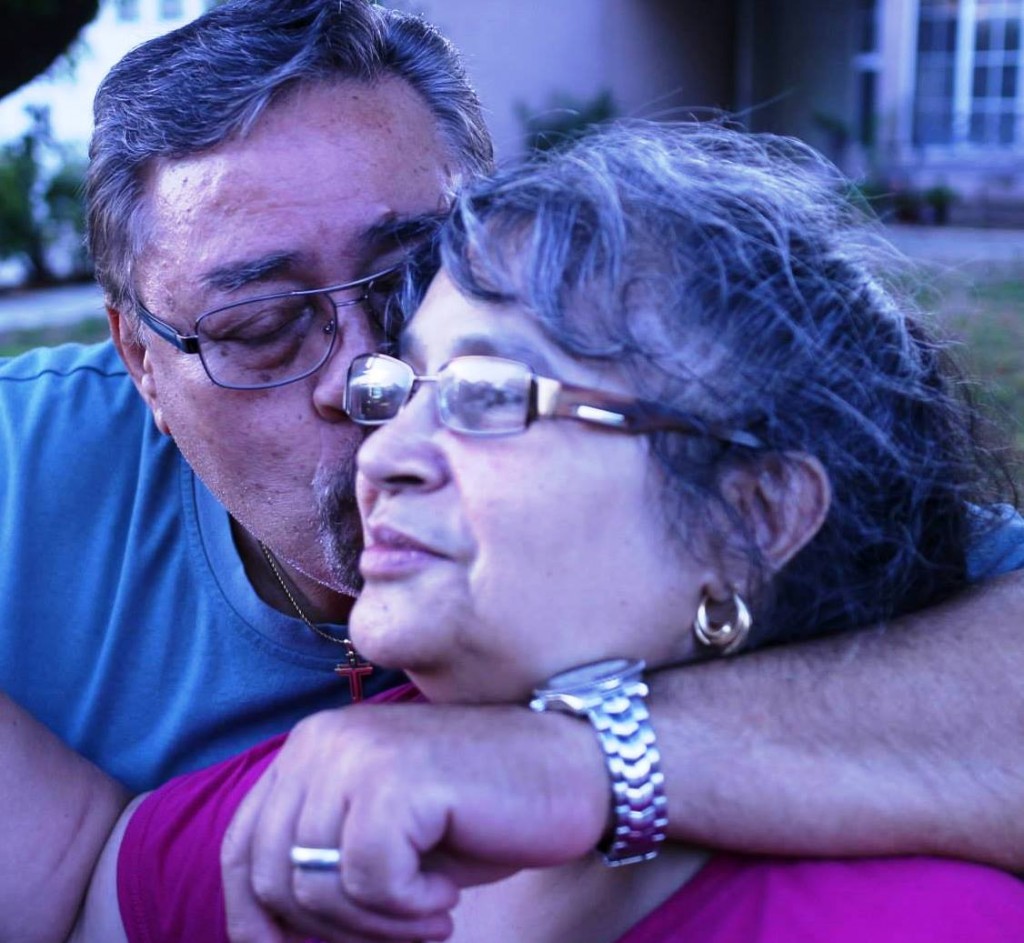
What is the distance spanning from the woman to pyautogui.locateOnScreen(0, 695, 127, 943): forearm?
0.70 metres

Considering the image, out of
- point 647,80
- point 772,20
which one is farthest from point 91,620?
point 772,20

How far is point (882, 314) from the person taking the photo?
172cm

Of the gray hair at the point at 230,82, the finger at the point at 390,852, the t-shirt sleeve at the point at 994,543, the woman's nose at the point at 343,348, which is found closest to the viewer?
the finger at the point at 390,852

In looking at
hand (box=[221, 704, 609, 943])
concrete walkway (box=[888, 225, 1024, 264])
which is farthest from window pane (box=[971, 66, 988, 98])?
hand (box=[221, 704, 609, 943])

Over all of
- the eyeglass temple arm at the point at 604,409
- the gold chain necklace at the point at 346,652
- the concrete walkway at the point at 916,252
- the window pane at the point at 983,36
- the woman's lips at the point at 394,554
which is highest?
the eyeglass temple arm at the point at 604,409

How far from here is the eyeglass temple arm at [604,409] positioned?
1.48 m

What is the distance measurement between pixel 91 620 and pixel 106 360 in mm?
685

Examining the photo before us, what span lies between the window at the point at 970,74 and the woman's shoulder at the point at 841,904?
15.9 meters

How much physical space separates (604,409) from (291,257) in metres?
0.84

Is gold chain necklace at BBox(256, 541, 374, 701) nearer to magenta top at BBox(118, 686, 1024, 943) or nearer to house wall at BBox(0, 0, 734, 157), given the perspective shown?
magenta top at BBox(118, 686, 1024, 943)

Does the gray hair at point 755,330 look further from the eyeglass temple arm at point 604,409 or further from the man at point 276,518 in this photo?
the man at point 276,518

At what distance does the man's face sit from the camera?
2.13 meters

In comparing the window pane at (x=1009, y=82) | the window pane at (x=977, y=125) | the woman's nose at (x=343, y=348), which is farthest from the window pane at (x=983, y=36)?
the woman's nose at (x=343, y=348)

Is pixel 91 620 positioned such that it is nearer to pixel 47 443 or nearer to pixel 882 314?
pixel 47 443
